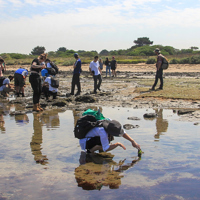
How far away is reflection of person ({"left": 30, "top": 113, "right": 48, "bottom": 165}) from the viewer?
18.3ft

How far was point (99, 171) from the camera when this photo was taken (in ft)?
16.6

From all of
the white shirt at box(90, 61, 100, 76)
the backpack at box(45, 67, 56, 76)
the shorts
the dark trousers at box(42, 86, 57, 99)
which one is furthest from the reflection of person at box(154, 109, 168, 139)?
the shorts

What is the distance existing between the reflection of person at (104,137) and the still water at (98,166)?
8.3 inches

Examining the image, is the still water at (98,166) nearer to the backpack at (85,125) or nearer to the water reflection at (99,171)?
the water reflection at (99,171)

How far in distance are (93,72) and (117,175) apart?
1051 cm

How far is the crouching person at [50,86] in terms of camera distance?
1230 centimetres

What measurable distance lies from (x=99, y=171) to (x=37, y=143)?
1998 millimetres

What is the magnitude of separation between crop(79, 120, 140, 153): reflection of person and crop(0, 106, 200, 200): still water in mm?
211

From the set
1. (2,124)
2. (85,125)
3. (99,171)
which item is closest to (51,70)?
(2,124)

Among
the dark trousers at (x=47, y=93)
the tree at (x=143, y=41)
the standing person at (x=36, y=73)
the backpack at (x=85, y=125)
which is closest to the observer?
the backpack at (x=85, y=125)

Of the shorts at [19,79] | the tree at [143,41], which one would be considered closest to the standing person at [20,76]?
the shorts at [19,79]

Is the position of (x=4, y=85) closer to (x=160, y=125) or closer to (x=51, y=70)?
(x=51, y=70)

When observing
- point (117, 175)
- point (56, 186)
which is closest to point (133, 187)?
point (117, 175)

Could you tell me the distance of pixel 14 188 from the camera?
437cm
